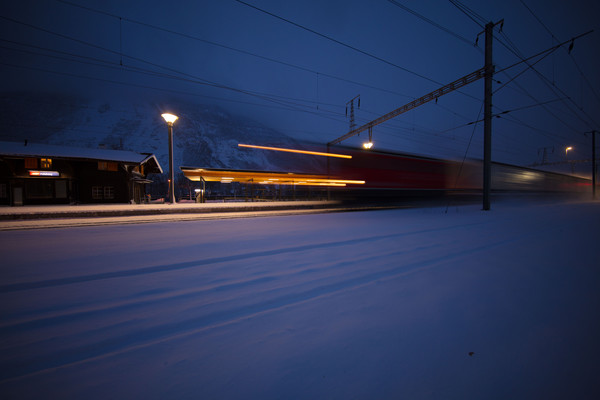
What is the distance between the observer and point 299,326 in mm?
1701

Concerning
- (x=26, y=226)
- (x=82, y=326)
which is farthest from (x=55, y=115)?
(x=82, y=326)

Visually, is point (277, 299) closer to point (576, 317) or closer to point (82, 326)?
point (82, 326)

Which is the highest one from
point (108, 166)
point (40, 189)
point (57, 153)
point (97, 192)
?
point (57, 153)

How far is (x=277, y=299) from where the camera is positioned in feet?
6.98

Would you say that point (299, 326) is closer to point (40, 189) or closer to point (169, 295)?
point (169, 295)

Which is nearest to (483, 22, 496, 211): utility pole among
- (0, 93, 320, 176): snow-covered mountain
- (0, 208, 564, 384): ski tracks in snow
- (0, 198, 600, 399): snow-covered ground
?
(0, 198, 600, 399): snow-covered ground

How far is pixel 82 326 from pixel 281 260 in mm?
2113

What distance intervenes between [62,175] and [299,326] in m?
21.8

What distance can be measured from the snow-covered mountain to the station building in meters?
64.4

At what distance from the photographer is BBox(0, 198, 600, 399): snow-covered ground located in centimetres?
124

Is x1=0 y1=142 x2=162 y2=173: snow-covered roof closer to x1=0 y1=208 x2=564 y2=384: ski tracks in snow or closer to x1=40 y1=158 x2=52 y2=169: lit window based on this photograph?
x1=40 y1=158 x2=52 y2=169: lit window

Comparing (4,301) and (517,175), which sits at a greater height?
(517,175)

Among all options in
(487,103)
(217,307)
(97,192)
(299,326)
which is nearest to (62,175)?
(97,192)

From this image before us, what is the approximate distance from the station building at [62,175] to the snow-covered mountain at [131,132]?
2534 inches
